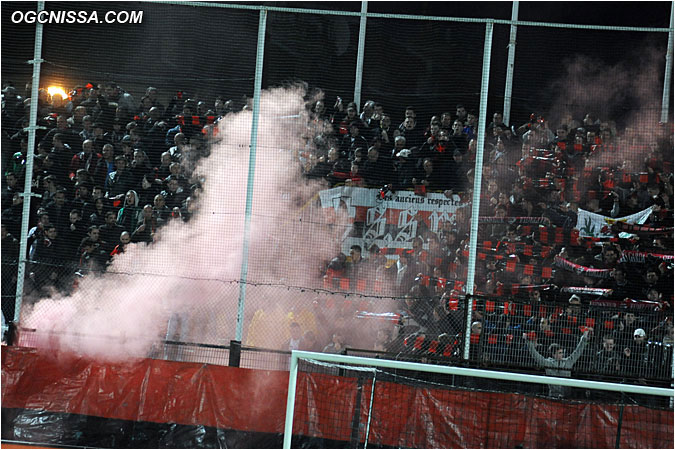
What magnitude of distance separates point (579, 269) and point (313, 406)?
127 inches

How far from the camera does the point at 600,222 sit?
866 cm

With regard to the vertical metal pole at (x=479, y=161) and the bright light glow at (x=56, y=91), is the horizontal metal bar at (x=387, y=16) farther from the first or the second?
the bright light glow at (x=56, y=91)

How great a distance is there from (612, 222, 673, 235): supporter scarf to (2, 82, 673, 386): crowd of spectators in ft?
0.04

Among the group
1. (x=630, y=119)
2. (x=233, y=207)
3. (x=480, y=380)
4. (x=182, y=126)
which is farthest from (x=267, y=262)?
(x=630, y=119)

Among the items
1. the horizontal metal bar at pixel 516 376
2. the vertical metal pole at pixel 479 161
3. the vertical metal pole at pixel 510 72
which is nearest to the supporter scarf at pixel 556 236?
the vertical metal pole at pixel 479 161

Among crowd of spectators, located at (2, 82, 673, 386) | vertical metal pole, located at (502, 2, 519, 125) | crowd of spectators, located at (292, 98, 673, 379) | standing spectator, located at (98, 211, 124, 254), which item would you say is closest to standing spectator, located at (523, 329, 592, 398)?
crowd of spectators, located at (292, 98, 673, 379)

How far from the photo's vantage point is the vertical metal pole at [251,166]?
849 cm

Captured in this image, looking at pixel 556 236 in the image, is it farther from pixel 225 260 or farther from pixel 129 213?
pixel 129 213

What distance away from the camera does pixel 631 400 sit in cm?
790

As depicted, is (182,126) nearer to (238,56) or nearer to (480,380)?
(238,56)

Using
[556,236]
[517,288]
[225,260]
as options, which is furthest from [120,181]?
[556,236]

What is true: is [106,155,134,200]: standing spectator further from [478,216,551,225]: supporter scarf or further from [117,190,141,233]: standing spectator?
[478,216,551,225]: supporter scarf

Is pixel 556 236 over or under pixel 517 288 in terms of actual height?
over

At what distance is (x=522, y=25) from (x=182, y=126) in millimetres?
4035
